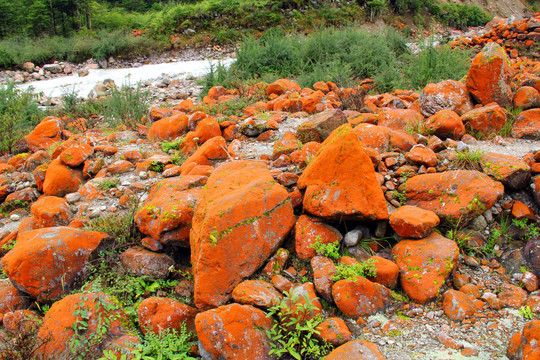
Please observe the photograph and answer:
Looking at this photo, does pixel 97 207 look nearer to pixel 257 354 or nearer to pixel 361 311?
pixel 257 354

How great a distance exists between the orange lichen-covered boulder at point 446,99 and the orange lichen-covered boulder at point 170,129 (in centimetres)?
310

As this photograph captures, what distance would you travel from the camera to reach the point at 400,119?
3941 millimetres

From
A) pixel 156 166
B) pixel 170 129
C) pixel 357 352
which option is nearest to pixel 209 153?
pixel 156 166

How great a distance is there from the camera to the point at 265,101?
20.4ft

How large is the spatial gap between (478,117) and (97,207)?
13.1ft

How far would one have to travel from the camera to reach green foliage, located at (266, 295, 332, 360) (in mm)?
1978

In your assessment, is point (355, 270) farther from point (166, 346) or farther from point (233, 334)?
point (166, 346)

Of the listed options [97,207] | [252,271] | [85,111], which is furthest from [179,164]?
[85,111]

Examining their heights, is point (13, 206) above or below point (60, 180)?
below

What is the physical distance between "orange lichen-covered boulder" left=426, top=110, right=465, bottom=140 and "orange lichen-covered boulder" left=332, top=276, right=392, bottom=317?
2.02m

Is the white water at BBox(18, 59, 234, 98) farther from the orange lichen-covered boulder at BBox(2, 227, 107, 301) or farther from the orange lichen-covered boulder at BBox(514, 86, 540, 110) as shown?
the orange lichen-covered boulder at BBox(2, 227, 107, 301)

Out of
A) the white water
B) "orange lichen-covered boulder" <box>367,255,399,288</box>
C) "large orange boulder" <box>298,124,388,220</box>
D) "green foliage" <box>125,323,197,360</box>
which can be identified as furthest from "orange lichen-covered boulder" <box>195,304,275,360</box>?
the white water

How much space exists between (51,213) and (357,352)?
3.04 meters

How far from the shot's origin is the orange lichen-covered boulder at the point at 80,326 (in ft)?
7.00
